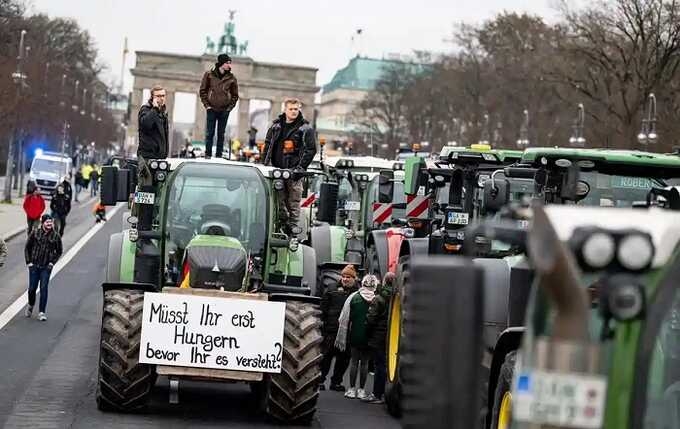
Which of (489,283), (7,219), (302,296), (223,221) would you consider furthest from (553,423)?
(7,219)

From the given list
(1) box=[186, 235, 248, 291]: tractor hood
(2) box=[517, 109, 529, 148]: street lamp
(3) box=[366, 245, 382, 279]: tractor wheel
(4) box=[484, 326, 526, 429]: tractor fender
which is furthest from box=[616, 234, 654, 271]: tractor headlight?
(2) box=[517, 109, 529, 148]: street lamp

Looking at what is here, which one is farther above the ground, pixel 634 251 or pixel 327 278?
pixel 634 251

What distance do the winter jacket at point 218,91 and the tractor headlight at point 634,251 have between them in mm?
17226

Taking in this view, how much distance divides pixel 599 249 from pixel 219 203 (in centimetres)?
1202

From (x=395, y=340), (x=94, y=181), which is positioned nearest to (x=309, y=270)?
(x=395, y=340)

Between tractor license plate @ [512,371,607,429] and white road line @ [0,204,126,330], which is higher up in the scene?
tractor license plate @ [512,371,607,429]

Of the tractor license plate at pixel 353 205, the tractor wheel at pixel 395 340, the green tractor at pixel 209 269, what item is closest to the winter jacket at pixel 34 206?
the tractor license plate at pixel 353 205

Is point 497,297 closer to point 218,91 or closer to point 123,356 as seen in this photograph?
point 123,356

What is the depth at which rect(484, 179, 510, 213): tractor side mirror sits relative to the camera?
1513 cm

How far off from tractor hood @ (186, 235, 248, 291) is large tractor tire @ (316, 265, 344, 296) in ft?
17.2

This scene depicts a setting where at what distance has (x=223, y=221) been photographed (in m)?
17.0

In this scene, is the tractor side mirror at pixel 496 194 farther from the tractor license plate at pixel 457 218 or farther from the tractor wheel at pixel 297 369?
the tractor license plate at pixel 457 218

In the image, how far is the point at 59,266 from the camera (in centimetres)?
3794

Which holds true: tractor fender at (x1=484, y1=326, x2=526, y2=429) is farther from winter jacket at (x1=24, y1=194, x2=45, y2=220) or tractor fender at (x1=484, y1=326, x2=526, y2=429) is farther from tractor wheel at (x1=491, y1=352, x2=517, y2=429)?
winter jacket at (x1=24, y1=194, x2=45, y2=220)
